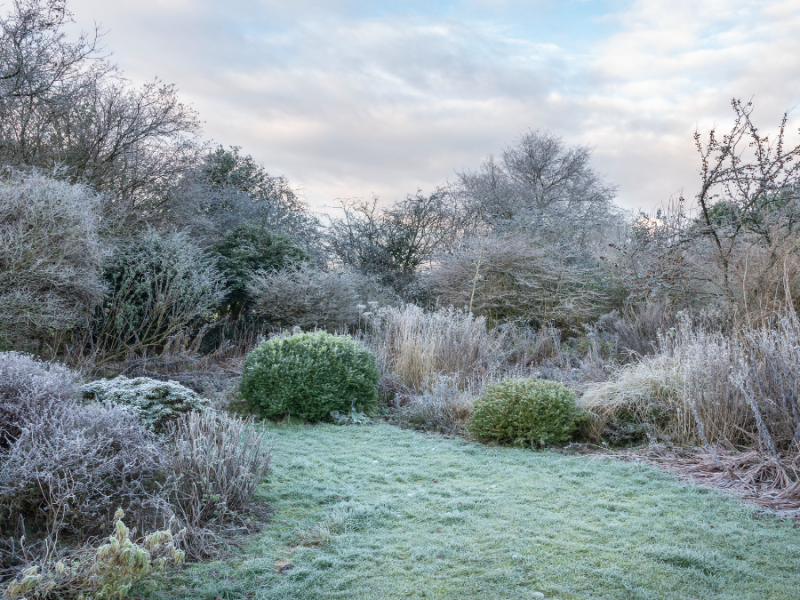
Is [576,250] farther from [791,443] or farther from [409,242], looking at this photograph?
[791,443]

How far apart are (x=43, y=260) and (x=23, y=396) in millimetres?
3935

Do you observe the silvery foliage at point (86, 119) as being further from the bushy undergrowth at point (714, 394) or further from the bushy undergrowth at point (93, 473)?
the bushy undergrowth at point (714, 394)

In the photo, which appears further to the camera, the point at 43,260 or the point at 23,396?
the point at 43,260

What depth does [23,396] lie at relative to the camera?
3.34 meters

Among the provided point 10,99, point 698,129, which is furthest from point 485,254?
point 10,99

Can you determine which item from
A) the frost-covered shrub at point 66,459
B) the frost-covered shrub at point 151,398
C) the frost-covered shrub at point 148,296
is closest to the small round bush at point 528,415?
the frost-covered shrub at point 151,398

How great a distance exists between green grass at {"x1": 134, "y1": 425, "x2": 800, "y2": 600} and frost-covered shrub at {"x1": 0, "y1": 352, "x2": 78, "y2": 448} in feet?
4.81

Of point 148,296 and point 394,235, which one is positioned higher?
point 394,235

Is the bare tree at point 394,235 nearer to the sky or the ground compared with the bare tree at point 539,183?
nearer to the ground

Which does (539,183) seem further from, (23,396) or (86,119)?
(23,396)

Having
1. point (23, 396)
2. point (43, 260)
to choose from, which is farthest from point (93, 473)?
point (43, 260)

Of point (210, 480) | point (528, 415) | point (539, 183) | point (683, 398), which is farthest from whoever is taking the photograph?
point (539, 183)

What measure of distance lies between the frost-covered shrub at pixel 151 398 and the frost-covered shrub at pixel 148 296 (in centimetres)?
343

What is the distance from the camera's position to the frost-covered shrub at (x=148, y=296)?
802 centimetres
